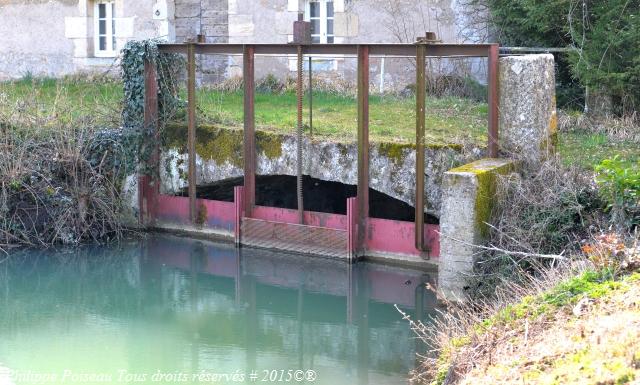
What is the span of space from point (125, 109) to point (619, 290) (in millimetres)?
8251

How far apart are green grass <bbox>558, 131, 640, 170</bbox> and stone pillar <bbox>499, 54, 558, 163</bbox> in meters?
0.43

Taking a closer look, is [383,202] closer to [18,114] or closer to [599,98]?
[599,98]

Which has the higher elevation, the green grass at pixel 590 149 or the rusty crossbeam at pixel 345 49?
the rusty crossbeam at pixel 345 49

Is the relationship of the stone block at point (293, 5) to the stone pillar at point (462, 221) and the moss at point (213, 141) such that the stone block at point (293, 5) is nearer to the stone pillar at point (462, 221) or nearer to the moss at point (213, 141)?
the moss at point (213, 141)

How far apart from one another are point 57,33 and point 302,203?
8913 millimetres

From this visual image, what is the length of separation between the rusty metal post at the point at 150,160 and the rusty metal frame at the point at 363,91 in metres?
0.47

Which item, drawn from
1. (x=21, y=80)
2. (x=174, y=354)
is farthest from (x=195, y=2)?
(x=174, y=354)

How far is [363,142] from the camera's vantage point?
11.7m

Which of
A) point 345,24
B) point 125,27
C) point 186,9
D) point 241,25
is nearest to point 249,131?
point 345,24

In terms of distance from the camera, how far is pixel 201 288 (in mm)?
11539

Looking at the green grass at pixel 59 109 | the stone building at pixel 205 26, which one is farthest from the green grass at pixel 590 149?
the green grass at pixel 59 109

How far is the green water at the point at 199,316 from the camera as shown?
867 centimetres

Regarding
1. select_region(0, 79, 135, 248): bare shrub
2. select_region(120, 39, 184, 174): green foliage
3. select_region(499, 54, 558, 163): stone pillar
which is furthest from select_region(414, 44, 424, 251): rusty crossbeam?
select_region(0, 79, 135, 248): bare shrub

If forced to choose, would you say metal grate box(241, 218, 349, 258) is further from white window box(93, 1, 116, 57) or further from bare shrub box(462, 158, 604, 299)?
white window box(93, 1, 116, 57)
